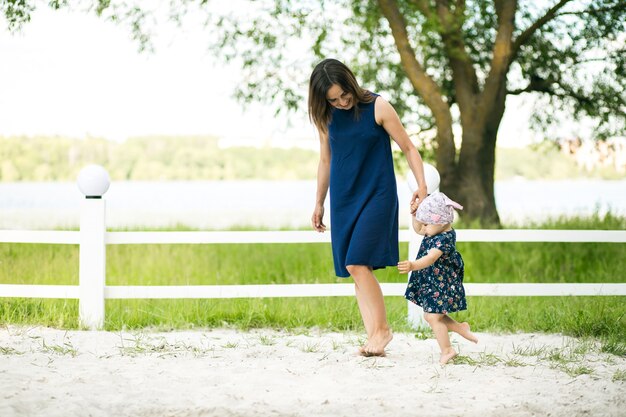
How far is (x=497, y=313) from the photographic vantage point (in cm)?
672

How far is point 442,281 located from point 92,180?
112 inches

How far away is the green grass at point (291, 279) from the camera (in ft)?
20.9

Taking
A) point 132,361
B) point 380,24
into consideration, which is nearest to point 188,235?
point 132,361

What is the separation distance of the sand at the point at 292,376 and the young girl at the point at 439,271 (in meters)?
0.27

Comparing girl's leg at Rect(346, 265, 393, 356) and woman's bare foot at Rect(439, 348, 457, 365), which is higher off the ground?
girl's leg at Rect(346, 265, 393, 356)

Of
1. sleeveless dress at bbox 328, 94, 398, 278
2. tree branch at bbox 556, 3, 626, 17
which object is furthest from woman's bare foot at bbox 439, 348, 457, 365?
tree branch at bbox 556, 3, 626, 17

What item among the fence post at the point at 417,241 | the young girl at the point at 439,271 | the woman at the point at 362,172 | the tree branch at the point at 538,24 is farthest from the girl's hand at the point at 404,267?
the tree branch at the point at 538,24

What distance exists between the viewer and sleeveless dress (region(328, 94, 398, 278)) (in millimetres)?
4879

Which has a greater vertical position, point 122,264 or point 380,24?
point 380,24

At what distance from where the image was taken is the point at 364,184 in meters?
4.91

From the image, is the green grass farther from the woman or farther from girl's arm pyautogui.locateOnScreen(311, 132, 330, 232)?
the woman

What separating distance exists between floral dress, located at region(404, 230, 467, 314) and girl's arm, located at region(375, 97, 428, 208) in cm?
30

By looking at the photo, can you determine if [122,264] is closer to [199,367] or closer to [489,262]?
[489,262]

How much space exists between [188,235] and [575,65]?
773cm
